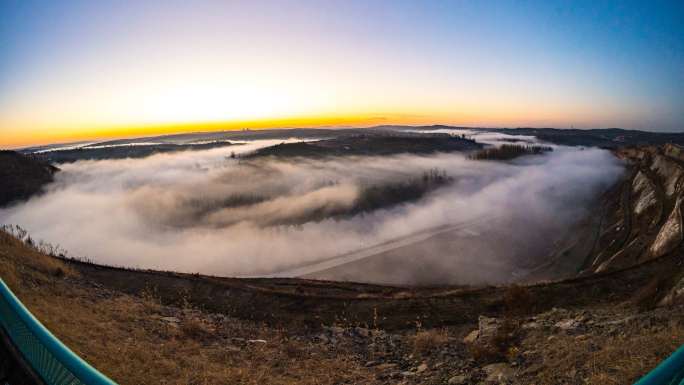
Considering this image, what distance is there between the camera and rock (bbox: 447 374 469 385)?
29.6 ft

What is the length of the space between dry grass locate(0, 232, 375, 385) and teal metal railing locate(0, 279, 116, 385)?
8.89 ft

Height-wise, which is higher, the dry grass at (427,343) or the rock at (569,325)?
the rock at (569,325)

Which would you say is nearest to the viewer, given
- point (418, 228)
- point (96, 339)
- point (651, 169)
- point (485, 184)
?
point (96, 339)

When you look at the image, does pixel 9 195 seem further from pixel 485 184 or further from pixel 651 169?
pixel 485 184

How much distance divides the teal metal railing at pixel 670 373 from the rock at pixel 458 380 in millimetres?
6718

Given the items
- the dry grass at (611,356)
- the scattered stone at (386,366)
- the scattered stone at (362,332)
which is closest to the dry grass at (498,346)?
the dry grass at (611,356)

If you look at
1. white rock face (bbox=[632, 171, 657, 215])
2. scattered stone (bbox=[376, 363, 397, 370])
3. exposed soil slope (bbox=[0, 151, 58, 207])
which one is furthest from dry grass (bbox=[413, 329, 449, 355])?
exposed soil slope (bbox=[0, 151, 58, 207])

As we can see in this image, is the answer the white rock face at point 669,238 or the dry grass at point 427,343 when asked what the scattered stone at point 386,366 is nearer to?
the dry grass at point 427,343

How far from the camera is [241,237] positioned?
93688mm

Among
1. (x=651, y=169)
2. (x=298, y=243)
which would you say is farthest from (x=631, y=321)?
(x=298, y=243)

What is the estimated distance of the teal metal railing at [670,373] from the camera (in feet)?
10.5

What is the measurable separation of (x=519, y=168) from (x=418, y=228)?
122753mm

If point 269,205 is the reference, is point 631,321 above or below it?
above

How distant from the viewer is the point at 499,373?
8859 millimetres
